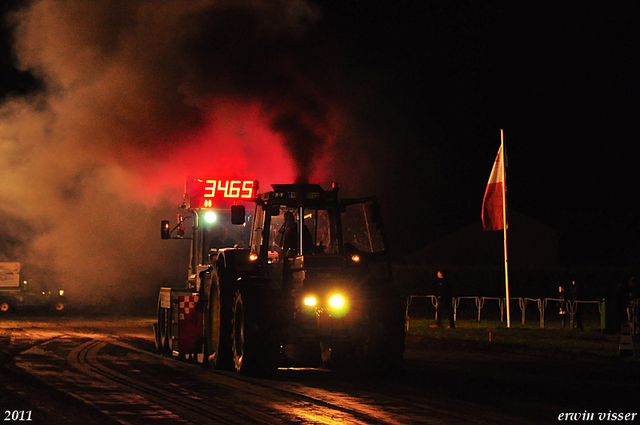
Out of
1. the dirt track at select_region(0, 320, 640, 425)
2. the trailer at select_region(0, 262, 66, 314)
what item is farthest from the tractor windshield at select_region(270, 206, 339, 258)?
the trailer at select_region(0, 262, 66, 314)

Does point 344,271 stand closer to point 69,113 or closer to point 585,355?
point 585,355

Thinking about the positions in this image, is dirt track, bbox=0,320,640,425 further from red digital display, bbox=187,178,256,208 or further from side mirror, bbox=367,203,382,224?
red digital display, bbox=187,178,256,208

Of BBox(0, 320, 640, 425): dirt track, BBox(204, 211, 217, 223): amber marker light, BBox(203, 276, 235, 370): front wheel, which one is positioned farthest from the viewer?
BBox(204, 211, 217, 223): amber marker light

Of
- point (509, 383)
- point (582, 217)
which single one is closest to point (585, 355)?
point (509, 383)

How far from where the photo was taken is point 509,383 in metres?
13.5

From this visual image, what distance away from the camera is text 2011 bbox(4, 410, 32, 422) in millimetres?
9844

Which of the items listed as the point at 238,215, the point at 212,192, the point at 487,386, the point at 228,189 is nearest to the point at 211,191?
the point at 212,192

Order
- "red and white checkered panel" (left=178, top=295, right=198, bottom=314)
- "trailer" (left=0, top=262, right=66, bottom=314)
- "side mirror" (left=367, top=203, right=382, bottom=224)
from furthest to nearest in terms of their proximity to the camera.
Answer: "trailer" (left=0, top=262, right=66, bottom=314) < "red and white checkered panel" (left=178, top=295, right=198, bottom=314) < "side mirror" (left=367, top=203, right=382, bottom=224)

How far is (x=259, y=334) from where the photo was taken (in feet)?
44.6

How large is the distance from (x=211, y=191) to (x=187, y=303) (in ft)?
11.6

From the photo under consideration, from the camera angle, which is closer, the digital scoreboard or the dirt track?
the dirt track

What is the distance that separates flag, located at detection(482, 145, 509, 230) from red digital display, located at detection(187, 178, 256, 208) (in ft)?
29.6

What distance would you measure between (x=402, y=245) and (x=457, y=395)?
167ft

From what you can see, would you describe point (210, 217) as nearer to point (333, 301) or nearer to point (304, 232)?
point (304, 232)
